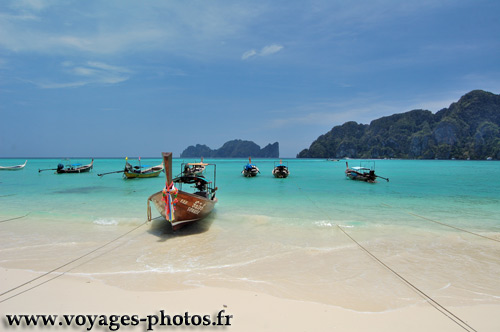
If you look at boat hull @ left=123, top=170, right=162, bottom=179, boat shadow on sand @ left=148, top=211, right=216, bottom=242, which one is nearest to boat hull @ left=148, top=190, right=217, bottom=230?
boat shadow on sand @ left=148, top=211, right=216, bottom=242

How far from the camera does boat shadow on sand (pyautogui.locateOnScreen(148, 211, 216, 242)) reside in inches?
360

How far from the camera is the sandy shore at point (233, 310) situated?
3854 mm

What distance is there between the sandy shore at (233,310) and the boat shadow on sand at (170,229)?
3942 millimetres

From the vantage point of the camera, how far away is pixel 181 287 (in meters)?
5.13

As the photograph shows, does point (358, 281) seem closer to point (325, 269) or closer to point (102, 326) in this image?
point (325, 269)

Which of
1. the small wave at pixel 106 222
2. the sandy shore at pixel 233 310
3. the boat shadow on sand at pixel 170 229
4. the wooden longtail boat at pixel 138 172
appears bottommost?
the small wave at pixel 106 222

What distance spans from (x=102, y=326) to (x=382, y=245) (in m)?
7.61

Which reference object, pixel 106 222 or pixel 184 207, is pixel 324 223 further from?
pixel 106 222

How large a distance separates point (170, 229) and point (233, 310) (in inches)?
246

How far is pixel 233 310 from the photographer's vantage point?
169 inches

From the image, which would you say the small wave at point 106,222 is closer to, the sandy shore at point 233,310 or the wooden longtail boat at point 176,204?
the wooden longtail boat at point 176,204

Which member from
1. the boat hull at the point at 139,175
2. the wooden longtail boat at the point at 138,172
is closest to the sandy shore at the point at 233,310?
the wooden longtail boat at the point at 138,172

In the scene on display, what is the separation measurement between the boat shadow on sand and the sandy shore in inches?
155

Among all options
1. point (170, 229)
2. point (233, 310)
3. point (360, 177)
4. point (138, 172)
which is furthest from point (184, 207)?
point (360, 177)
